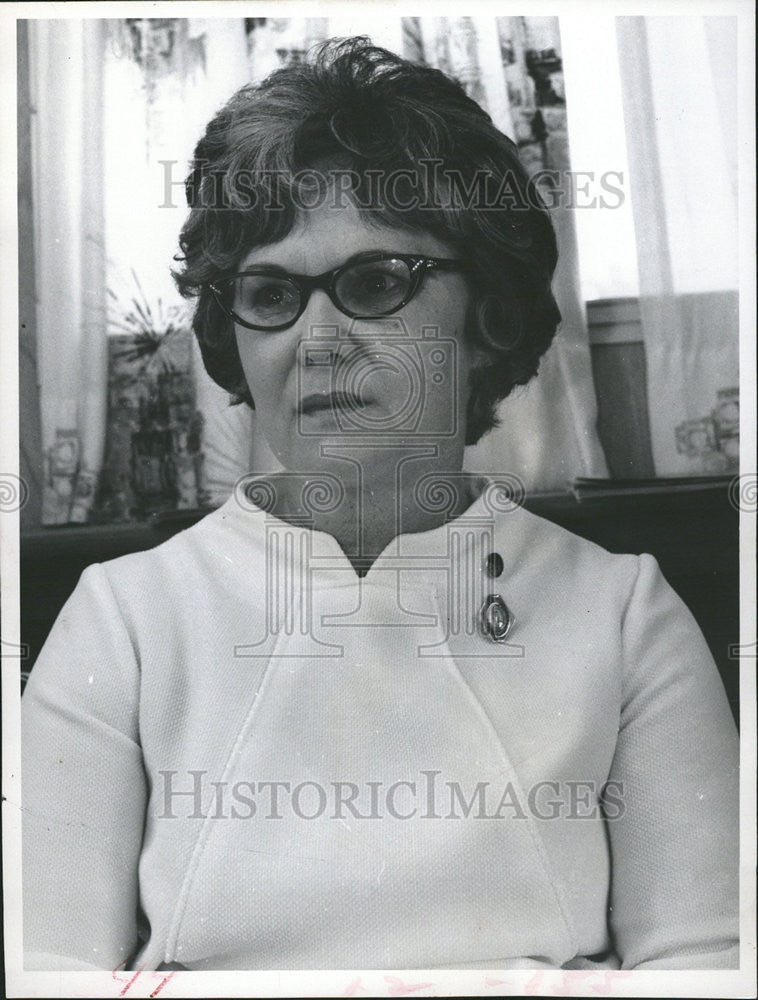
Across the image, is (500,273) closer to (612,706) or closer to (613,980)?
(612,706)

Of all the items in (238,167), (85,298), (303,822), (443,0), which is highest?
(443,0)

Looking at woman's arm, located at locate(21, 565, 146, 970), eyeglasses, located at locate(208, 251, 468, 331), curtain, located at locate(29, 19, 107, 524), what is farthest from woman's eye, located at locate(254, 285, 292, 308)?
woman's arm, located at locate(21, 565, 146, 970)

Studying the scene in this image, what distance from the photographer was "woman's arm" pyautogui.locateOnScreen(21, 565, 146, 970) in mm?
951

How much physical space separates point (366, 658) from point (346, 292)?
35 centimetres

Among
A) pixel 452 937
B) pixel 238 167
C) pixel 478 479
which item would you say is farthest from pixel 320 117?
pixel 452 937

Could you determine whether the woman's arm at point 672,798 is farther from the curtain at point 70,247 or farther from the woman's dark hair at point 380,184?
the curtain at point 70,247

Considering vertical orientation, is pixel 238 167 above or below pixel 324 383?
above

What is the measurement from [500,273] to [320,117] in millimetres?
229

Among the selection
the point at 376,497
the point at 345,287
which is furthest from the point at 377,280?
the point at 376,497

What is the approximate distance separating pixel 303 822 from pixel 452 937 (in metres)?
0.18

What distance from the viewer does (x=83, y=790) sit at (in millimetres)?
958

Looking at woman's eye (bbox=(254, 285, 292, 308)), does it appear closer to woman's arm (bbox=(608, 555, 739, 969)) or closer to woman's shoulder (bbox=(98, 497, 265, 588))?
woman's shoulder (bbox=(98, 497, 265, 588))

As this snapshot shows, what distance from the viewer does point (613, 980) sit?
976 mm

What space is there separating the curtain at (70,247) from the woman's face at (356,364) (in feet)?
0.51
